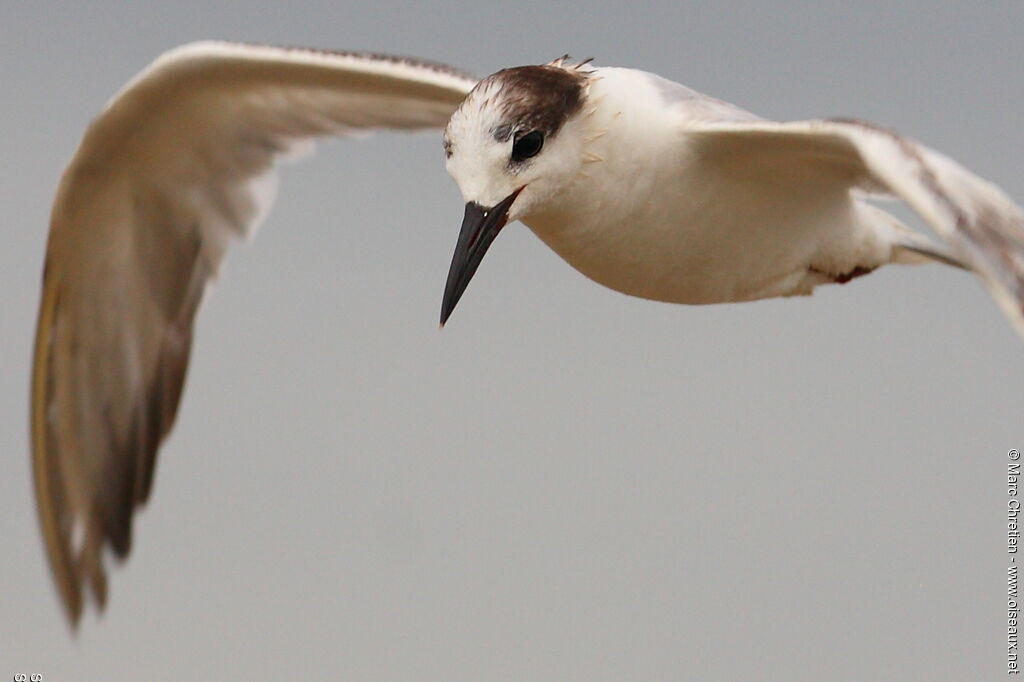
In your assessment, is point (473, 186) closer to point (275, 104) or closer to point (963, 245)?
point (963, 245)

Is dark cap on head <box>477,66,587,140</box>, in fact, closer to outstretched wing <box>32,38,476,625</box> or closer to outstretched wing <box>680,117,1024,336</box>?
outstretched wing <box>680,117,1024,336</box>

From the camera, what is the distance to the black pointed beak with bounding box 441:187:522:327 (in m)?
4.54

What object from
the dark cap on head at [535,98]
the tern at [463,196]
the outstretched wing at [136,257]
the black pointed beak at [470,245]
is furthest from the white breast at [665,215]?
the outstretched wing at [136,257]

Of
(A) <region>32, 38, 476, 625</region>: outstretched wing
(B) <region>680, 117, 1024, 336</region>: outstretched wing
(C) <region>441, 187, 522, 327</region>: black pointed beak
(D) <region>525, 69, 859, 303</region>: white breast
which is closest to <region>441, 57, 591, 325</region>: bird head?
(C) <region>441, 187, 522, 327</region>: black pointed beak

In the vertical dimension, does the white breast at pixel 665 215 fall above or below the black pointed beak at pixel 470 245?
above

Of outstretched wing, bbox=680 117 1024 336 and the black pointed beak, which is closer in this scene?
outstretched wing, bbox=680 117 1024 336

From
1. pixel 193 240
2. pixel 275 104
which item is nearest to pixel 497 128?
pixel 275 104

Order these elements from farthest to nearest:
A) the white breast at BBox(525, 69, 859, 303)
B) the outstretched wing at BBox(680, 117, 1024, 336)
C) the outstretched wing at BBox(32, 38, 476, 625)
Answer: the outstretched wing at BBox(32, 38, 476, 625) → the white breast at BBox(525, 69, 859, 303) → the outstretched wing at BBox(680, 117, 1024, 336)

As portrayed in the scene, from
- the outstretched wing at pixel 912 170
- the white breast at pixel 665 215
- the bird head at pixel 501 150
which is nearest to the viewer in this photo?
the outstretched wing at pixel 912 170

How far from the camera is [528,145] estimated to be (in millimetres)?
4586

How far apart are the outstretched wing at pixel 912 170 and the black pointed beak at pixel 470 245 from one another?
0.74 meters

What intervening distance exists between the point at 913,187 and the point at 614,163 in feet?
3.86

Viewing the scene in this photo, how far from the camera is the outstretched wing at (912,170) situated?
12.4ft

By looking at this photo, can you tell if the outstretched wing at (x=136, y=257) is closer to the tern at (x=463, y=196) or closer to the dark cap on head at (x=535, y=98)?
the tern at (x=463, y=196)
